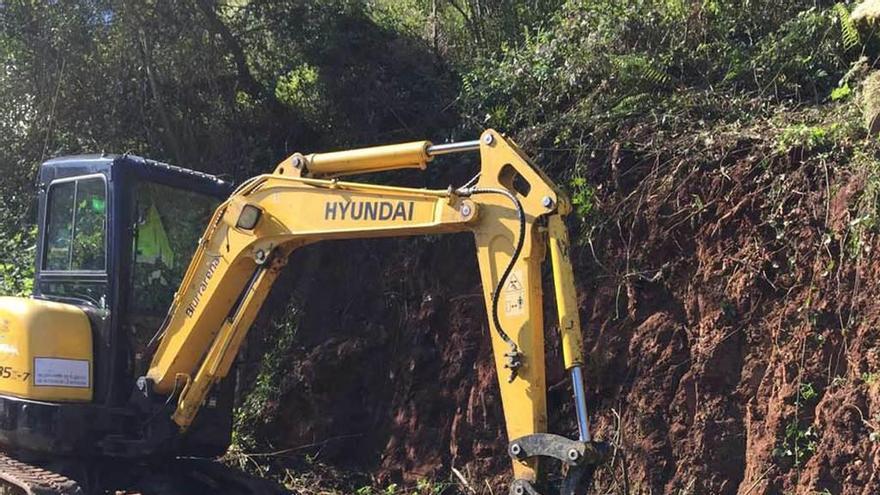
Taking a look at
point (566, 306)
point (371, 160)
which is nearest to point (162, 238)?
point (371, 160)

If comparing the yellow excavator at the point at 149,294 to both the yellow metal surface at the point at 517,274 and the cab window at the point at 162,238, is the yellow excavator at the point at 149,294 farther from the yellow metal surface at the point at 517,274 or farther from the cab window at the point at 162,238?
the yellow metal surface at the point at 517,274

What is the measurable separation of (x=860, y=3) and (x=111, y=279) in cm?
649

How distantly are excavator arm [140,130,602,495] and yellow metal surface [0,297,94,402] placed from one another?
519 mm

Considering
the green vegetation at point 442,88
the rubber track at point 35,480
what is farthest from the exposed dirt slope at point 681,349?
the rubber track at point 35,480

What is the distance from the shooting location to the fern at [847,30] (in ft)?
23.7

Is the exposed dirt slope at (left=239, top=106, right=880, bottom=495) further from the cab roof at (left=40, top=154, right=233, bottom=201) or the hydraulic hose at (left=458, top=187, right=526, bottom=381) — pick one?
Answer: the cab roof at (left=40, top=154, right=233, bottom=201)

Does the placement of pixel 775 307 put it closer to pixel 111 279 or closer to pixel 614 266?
pixel 614 266

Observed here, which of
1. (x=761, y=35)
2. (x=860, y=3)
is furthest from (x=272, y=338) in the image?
(x=860, y=3)

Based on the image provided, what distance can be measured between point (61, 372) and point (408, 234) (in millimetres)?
2879

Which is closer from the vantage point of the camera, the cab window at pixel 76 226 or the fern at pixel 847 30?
the cab window at pixel 76 226

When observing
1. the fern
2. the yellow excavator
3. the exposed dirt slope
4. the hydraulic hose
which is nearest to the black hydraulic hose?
the hydraulic hose

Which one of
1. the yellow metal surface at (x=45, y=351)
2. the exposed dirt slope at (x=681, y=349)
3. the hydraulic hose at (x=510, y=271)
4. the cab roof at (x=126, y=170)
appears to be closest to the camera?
the hydraulic hose at (x=510, y=271)

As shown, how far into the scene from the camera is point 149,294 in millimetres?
6645

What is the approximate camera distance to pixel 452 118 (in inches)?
374
